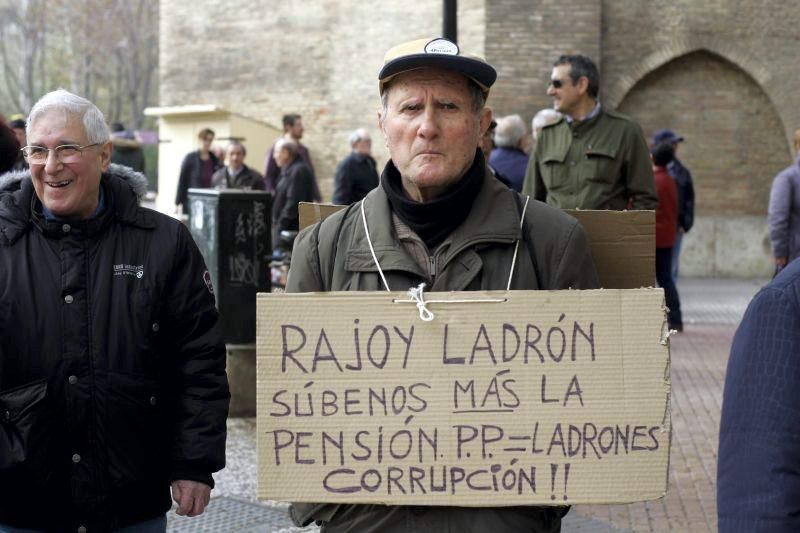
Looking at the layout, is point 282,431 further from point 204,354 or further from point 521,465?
point 204,354

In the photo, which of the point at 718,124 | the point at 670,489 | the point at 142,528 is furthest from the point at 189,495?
the point at 718,124

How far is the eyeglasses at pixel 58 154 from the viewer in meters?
3.64

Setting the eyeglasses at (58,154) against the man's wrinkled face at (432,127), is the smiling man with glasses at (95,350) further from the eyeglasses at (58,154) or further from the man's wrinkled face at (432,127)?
the man's wrinkled face at (432,127)

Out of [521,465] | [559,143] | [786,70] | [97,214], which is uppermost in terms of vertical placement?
[786,70]

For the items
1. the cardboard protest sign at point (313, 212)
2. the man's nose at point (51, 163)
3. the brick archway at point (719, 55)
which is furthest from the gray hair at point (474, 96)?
the brick archway at point (719, 55)

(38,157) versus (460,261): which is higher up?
(38,157)

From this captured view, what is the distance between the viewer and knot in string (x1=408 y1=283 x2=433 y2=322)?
2.74m

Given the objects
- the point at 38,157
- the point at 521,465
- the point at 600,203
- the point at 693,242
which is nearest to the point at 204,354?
the point at 38,157

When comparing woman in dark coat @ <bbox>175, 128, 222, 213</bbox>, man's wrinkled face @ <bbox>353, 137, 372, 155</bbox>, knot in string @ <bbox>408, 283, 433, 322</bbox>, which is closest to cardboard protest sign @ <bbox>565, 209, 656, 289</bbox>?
knot in string @ <bbox>408, 283, 433, 322</bbox>

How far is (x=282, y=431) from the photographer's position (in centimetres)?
279

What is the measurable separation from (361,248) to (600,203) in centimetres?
453

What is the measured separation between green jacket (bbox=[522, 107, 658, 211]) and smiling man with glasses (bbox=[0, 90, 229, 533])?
3941 millimetres

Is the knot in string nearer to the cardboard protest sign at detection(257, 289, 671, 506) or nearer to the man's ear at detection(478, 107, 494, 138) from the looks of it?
the cardboard protest sign at detection(257, 289, 671, 506)

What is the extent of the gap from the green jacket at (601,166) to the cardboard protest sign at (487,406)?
460cm
